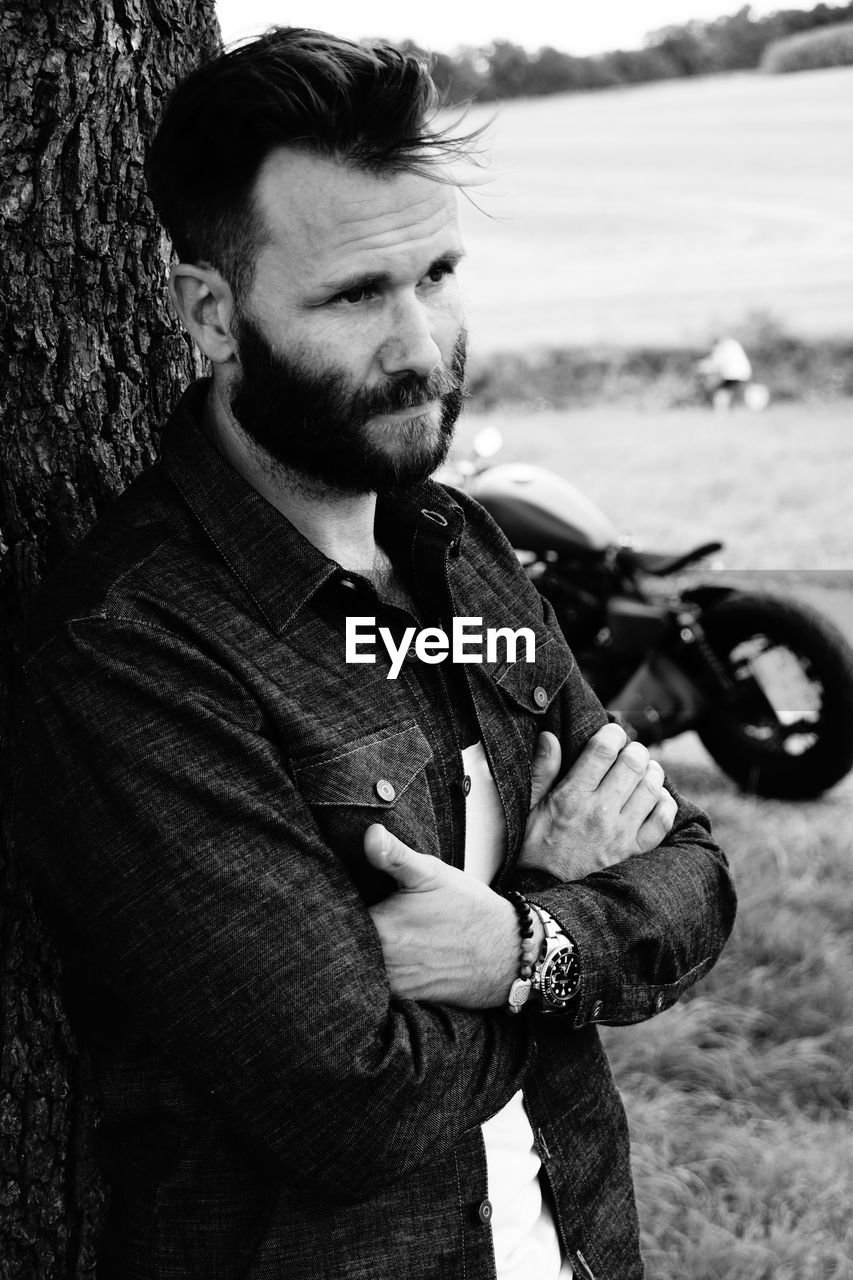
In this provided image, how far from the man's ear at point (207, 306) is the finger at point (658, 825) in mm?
833

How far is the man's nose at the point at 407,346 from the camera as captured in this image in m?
1.53

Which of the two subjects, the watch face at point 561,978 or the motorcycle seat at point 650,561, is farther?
the motorcycle seat at point 650,561

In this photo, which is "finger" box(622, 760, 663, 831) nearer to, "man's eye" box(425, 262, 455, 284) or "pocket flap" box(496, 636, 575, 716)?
"pocket flap" box(496, 636, 575, 716)

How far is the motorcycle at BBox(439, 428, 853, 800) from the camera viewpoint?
4430 millimetres

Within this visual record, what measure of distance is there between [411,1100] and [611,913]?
37 cm

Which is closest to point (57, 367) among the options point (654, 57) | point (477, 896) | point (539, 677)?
point (539, 677)

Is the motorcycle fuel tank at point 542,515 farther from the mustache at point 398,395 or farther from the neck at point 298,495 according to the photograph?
the mustache at point 398,395

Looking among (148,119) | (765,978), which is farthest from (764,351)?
(148,119)

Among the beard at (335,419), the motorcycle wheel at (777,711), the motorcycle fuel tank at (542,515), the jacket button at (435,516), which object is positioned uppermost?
Result: the beard at (335,419)

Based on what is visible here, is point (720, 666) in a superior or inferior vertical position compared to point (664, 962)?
inferior

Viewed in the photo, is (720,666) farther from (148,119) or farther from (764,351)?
(764,351)

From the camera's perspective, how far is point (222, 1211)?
1.45 meters

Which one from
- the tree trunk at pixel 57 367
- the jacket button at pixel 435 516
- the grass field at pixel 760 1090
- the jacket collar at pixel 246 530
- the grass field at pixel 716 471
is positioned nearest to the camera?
the jacket collar at pixel 246 530

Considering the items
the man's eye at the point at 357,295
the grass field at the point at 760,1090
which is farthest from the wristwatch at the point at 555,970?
the grass field at the point at 760,1090
